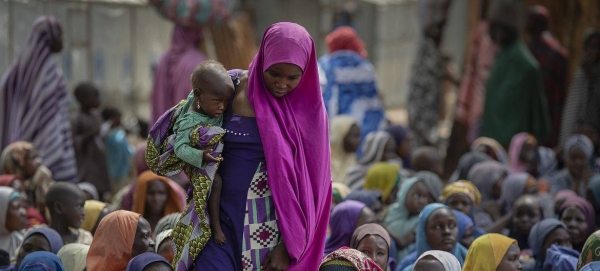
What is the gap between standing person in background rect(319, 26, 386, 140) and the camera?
12070 mm

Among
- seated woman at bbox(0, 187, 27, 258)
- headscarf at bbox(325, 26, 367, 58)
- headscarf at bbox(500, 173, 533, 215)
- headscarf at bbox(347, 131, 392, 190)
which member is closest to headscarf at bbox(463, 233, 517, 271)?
headscarf at bbox(500, 173, 533, 215)

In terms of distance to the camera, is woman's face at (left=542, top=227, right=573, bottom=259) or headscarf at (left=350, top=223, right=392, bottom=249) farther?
woman's face at (left=542, top=227, right=573, bottom=259)

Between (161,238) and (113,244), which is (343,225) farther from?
(113,244)

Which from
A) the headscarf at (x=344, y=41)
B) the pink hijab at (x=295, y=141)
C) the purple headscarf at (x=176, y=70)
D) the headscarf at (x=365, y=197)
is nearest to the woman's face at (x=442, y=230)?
the headscarf at (x=365, y=197)

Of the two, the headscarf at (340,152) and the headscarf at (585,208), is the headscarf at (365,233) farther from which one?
the headscarf at (340,152)

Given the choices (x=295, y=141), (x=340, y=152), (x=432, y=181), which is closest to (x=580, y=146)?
(x=432, y=181)

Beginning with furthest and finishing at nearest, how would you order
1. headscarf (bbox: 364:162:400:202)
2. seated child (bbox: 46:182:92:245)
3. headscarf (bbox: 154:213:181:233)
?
headscarf (bbox: 364:162:400:202) < seated child (bbox: 46:182:92:245) < headscarf (bbox: 154:213:181:233)

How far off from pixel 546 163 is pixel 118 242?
18.5 feet

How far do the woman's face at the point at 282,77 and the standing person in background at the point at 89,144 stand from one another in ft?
19.5

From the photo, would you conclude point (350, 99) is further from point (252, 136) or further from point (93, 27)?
point (252, 136)

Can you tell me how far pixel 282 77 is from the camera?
571 centimetres

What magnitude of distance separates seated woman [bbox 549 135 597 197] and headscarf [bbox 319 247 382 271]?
177 inches

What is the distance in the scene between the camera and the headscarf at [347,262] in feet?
19.3

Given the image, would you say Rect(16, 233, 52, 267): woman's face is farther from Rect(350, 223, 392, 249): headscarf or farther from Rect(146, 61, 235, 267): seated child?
Rect(350, 223, 392, 249): headscarf
